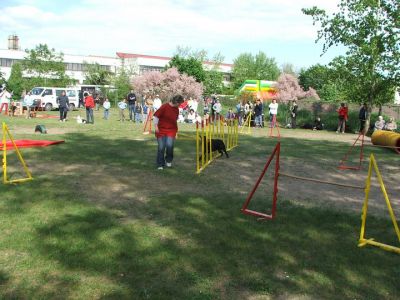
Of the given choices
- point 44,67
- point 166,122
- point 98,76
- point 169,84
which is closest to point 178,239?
point 166,122

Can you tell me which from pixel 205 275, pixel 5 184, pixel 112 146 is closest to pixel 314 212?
pixel 205 275

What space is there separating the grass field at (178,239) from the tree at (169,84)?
135ft

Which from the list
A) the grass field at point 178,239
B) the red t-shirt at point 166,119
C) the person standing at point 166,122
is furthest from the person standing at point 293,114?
the red t-shirt at point 166,119

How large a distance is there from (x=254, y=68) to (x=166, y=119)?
3183 inches

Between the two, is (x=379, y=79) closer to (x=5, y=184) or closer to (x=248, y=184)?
(x=248, y=184)

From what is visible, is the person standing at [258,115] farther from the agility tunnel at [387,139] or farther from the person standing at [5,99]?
the person standing at [5,99]

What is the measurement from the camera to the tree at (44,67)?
50.4 meters

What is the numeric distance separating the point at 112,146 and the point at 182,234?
8.45 m

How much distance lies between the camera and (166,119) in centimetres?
984

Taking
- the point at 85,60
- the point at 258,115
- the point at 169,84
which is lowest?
the point at 258,115

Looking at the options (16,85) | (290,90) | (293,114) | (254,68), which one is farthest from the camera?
(254,68)

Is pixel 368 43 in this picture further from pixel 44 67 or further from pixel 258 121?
pixel 44 67

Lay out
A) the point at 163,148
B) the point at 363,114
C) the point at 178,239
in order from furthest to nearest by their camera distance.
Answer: the point at 363,114 < the point at 163,148 < the point at 178,239

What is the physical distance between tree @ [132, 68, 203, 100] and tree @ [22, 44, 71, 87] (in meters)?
9.09
